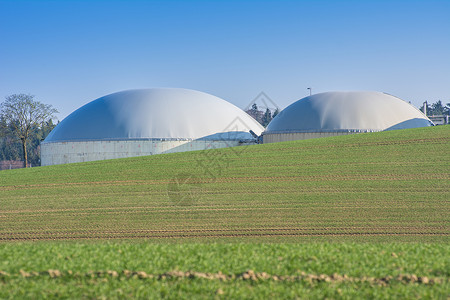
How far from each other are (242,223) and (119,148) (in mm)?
31915

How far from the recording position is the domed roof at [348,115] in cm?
4634

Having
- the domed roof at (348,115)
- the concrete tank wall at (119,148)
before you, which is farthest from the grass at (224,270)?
the domed roof at (348,115)

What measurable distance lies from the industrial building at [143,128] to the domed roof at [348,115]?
18.0 ft

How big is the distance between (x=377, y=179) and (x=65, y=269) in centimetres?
→ 1772

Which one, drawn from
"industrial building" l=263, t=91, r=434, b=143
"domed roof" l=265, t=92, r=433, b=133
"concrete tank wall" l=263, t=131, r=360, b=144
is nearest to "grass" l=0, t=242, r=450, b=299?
"concrete tank wall" l=263, t=131, r=360, b=144

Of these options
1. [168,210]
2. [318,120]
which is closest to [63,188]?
[168,210]

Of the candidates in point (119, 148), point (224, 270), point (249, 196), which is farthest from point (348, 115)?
point (224, 270)

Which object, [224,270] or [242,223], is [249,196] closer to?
[242,223]

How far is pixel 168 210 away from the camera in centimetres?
1802

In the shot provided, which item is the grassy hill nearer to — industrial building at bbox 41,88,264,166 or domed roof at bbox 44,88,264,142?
industrial building at bbox 41,88,264,166

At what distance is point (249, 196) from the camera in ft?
66.3

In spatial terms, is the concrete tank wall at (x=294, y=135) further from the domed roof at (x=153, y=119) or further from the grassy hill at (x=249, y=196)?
Result: the grassy hill at (x=249, y=196)

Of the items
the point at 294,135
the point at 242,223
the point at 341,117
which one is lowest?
the point at 242,223

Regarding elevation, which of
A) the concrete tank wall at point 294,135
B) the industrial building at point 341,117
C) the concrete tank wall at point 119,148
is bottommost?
the concrete tank wall at point 119,148
